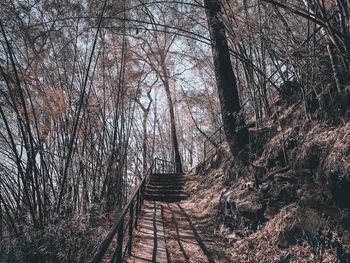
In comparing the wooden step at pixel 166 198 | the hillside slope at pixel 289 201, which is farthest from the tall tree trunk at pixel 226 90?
the wooden step at pixel 166 198

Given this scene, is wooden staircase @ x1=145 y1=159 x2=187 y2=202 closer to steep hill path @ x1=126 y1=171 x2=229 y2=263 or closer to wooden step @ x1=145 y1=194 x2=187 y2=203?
wooden step @ x1=145 y1=194 x2=187 y2=203

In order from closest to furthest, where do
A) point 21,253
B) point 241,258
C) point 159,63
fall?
point 21,253, point 241,258, point 159,63

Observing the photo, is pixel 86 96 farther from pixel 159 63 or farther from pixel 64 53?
pixel 159 63

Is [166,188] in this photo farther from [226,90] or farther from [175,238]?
[175,238]

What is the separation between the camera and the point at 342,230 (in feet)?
8.03

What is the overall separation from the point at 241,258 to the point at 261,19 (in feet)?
8.78

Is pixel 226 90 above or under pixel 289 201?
above

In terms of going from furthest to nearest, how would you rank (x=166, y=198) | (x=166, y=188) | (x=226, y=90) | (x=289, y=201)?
(x=166, y=188) → (x=166, y=198) → (x=226, y=90) → (x=289, y=201)

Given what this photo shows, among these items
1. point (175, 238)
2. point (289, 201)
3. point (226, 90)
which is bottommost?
point (175, 238)

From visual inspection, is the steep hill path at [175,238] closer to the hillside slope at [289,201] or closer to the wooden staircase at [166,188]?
the hillside slope at [289,201]

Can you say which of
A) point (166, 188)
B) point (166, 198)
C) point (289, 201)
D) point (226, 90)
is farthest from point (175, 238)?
point (166, 188)

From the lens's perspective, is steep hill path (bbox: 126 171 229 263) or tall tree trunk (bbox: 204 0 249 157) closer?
steep hill path (bbox: 126 171 229 263)

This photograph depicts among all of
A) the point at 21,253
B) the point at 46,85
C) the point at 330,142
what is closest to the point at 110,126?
the point at 46,85

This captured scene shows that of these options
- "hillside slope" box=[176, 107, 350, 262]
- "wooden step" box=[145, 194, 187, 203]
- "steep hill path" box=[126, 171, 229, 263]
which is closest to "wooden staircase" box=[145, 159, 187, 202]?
"wooden step" box=[145, 194, 187, 203]
